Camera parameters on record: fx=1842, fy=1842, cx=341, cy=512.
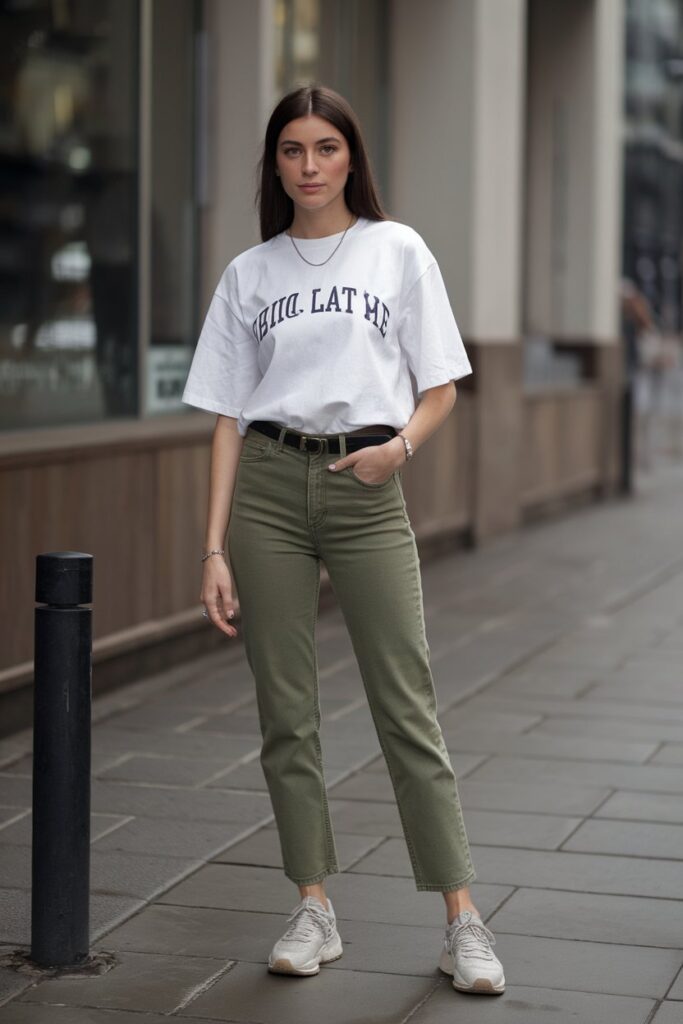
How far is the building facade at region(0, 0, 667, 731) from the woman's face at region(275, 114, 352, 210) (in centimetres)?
270

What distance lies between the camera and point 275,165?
3887 mm

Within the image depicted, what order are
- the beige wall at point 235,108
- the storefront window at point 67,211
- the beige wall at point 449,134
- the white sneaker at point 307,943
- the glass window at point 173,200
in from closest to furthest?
the white sneaker at point 307,943, the storefront window at point 67,211, the glass window at point 173,200, the beige wall at point 235,108, the beige wall at point 449,134

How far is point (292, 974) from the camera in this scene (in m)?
3.97

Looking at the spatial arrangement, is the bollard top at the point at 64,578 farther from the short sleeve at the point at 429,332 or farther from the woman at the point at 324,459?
the short sleeve at the point at 429,332

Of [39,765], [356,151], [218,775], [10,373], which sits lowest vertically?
[218,775]

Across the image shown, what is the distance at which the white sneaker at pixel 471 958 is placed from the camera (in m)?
3.82

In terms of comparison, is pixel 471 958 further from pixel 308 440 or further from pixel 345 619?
pixel 308 440

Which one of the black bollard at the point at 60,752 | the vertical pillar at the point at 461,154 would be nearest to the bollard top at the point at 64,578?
the black bollard at the point at 60,752

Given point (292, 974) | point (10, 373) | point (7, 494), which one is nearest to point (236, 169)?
point (10, 373)

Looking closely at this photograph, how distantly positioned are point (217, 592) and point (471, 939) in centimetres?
91

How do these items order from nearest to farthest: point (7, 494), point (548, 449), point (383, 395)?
point (383, 395)
point (7, 494)
point (548, 449)

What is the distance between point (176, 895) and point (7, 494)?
208cm

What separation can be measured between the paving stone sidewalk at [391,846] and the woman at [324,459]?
18cm

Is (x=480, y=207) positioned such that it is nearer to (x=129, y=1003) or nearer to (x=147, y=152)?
(x=147, y=152)
